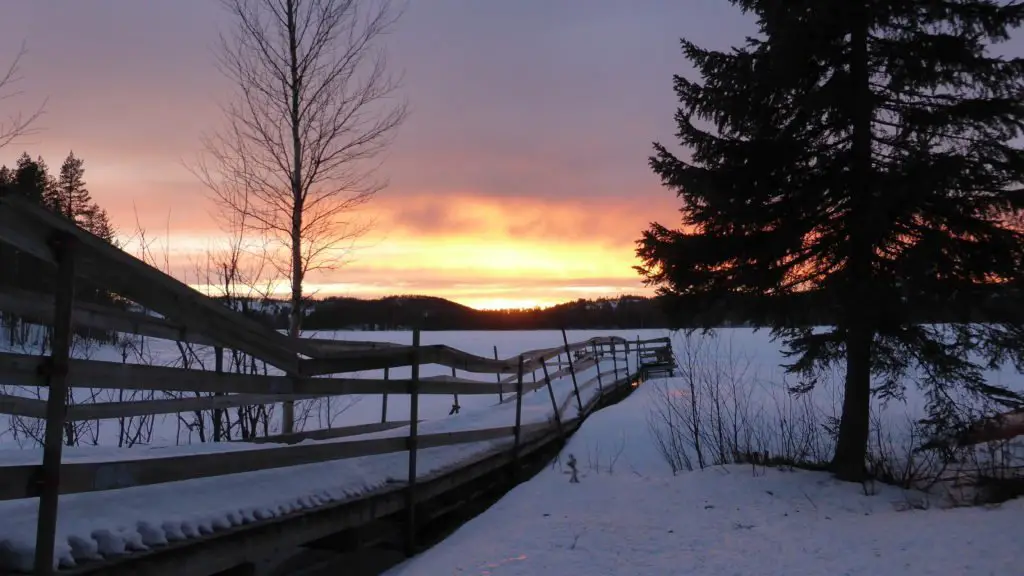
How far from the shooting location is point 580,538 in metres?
5.29

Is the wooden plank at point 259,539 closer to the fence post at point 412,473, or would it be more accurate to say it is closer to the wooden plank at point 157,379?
the fence post at point 412,473

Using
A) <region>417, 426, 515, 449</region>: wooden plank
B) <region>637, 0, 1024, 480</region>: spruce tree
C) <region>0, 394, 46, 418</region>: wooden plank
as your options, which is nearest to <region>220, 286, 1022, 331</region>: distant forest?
<region>637, 0, 1024, 480</region>: spruce tree

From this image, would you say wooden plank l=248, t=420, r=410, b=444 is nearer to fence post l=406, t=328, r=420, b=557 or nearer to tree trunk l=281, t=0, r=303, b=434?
fence post l=406, t=328, r=420, b=557

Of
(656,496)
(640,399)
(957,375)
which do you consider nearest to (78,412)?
(656,496)

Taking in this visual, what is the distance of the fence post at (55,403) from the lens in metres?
2.73

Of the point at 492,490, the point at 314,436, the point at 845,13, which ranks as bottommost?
the point at 492,490

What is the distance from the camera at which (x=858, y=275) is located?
724 cm

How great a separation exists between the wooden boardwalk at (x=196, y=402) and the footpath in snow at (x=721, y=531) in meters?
0.53

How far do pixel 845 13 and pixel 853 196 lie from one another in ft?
6.14

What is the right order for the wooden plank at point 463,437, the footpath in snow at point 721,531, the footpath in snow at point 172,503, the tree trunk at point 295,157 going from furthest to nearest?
1. the tree trunk at point 295,157
2. the wooden plank at point 463,437
3. the footpath in snow at point 721,531
4. the footpath in snow at point 172,503

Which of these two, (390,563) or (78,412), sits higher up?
(78,412)

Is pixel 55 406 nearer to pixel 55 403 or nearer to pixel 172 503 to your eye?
pixel 55 403

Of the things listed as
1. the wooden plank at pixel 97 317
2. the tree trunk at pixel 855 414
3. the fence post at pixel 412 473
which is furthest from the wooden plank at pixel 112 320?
the tree trunk at pixel 855 414

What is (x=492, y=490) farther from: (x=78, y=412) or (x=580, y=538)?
(x=78, y=412)
